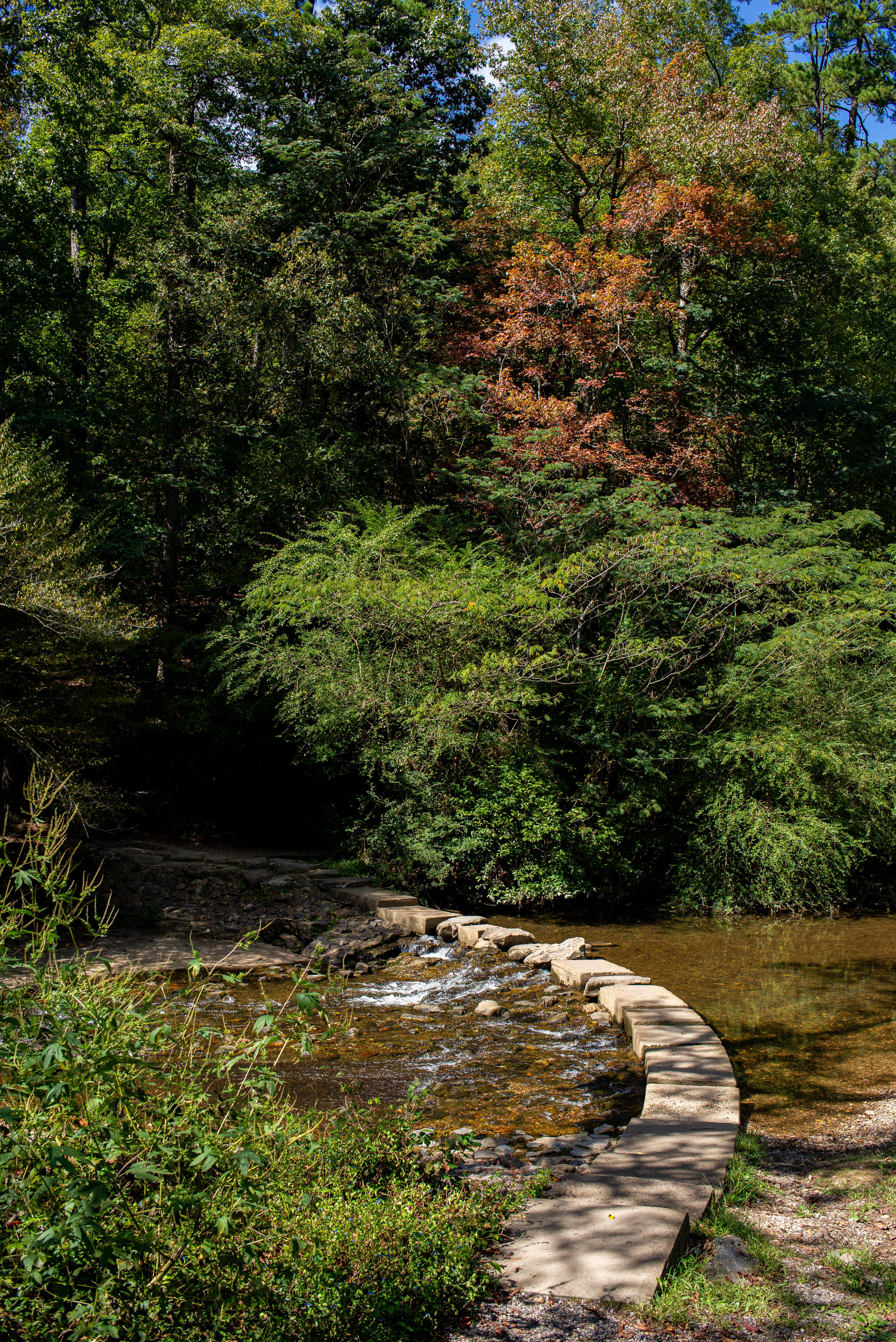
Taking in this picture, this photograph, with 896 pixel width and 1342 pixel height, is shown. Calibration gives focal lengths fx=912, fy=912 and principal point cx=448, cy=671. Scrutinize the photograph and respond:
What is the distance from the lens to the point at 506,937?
23.3 ft

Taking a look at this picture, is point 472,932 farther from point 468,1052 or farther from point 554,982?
point 468,1052

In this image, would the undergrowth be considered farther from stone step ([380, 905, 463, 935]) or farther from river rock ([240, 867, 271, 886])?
river rock ([240, 867, 271, 886])

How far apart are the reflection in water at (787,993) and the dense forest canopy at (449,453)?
69 centimetres

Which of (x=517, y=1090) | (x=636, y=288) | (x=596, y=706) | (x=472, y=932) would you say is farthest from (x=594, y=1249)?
(x=636, y=288)

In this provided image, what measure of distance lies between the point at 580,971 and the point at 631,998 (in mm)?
739

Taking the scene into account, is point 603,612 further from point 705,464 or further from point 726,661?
point 705,464

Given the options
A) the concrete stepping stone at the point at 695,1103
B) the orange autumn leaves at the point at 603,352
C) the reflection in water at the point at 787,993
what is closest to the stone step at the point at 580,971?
the reflection in water at the point at 787,993

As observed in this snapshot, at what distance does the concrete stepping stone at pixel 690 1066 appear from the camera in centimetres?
409

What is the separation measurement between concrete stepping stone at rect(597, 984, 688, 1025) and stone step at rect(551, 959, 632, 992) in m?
0.23

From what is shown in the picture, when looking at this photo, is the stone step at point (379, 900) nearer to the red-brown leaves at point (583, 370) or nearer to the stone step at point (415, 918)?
the stone step at point (415, 918)

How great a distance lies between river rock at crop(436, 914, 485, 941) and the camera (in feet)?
24.3

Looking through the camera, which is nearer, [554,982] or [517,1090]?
[517,1090]

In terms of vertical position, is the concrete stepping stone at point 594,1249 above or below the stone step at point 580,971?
above

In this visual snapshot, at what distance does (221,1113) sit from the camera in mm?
2961
